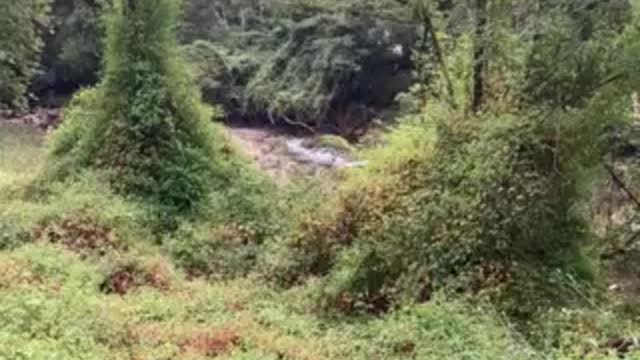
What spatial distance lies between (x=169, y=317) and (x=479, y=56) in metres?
5.67

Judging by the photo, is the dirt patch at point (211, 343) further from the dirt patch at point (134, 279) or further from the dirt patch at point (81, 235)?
the dirt patch at point (81, 235)

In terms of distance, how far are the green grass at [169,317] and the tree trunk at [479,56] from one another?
133 inches

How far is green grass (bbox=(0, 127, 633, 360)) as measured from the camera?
9.23 meters

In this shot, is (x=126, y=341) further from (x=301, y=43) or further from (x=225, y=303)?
(x=301, y=43)

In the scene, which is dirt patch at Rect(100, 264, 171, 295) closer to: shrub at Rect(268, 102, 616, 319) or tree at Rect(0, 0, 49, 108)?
shrub at Rect(268, 102, 616, 319)

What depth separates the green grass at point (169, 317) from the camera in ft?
30.3

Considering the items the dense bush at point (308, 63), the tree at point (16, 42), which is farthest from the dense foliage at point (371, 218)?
the dense bush at point (308, 63)

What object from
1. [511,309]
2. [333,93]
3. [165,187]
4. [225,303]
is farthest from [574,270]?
[333,93]

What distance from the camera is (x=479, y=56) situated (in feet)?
44.0

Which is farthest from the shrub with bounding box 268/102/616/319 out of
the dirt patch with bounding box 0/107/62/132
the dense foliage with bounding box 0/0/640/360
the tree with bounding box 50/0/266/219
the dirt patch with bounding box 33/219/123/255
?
the dirt patch with bounding box 0/107/62/132

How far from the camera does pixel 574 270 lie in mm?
11578

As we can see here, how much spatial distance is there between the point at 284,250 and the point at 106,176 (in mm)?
3971

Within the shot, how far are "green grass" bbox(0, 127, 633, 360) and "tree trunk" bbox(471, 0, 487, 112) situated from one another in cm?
337

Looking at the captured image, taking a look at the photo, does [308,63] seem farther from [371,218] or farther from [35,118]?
[371,218]
